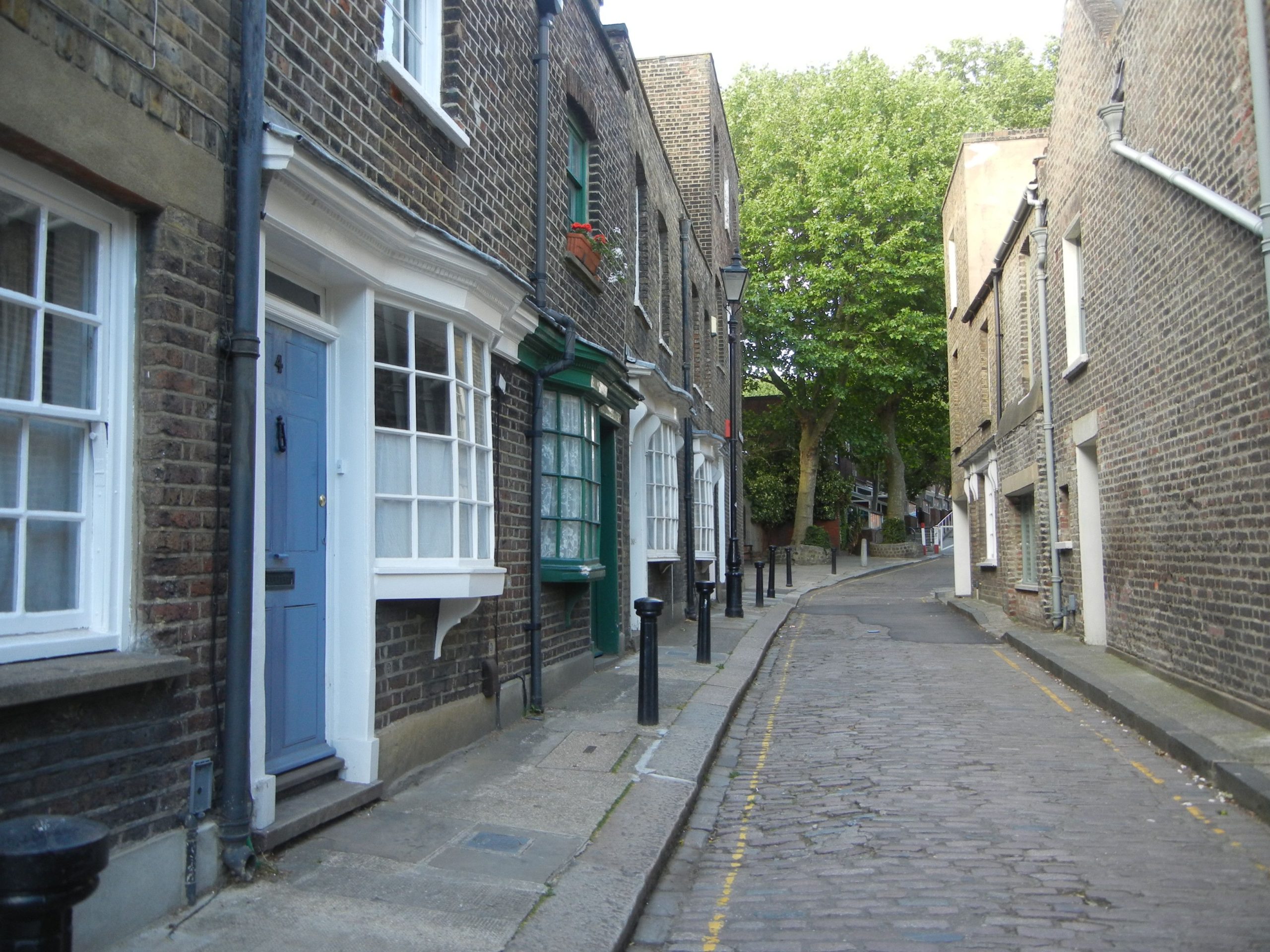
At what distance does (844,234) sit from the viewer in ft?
112

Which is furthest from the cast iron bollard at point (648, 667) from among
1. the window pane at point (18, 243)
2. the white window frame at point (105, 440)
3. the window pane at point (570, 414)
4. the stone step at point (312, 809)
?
the window pane at point (18, 243)

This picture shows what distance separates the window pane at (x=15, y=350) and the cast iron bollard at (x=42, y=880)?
168 cm

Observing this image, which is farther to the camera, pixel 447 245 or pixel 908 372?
pixel 908 372

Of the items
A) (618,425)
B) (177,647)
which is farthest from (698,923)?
(618,425)

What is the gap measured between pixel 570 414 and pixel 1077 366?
6.81m

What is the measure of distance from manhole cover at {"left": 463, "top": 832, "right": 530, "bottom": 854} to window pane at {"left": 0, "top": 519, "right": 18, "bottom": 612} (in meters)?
2.31

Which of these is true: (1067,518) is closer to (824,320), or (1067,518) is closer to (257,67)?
(257,67)

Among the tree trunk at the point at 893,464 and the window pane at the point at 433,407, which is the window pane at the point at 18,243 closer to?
the window pane at the point at 433,407

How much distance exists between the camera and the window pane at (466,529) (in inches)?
248

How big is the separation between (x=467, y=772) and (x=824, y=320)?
31.8 meters

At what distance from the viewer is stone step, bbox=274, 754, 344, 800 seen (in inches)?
194

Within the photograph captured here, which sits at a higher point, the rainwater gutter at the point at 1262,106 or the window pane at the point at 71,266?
the rainwater gutter at the point at 1262,106

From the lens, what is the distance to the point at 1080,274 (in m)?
13.1

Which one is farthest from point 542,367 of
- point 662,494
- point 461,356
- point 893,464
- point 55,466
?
point 893,464
